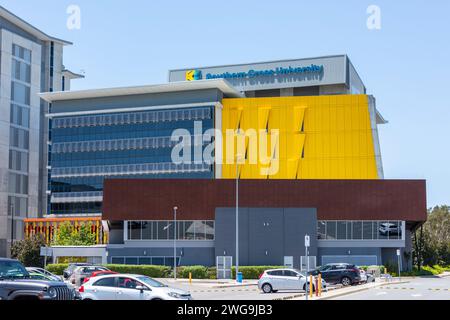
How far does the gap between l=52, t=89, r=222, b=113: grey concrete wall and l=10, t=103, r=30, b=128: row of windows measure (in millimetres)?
7183

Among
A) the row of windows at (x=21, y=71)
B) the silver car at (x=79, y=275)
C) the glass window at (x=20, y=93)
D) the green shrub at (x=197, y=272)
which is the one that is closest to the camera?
the silver car at (x=79, y=275)

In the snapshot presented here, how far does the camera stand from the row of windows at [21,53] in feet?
Answer: 418

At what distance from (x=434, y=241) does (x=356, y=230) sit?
1461 inches

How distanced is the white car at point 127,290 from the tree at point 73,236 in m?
72.6

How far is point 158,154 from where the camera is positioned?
118 m

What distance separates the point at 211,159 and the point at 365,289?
69575 millimetres

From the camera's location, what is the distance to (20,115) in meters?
130

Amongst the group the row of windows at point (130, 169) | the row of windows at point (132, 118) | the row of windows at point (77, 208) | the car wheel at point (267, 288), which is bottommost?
the car wheel at point (267, 288)

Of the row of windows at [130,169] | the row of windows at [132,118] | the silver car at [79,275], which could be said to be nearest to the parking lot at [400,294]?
the silver car at [79,275]

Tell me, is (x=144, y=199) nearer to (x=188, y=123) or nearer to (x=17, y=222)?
(x=188, y=123)

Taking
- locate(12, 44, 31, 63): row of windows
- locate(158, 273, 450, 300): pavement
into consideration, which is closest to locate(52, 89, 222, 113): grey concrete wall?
locate(12, 44, 31, 63): row of windows

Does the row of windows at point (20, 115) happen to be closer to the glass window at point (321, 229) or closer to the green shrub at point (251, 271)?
the glass window at point (321, 229)

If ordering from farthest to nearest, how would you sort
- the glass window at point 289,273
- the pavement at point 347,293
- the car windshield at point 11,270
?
1. the glass window at point 289,273
2. the pavement at point 347,293
3. the car windshield at point 11,270

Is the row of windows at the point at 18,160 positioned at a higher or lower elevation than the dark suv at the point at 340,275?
higher
